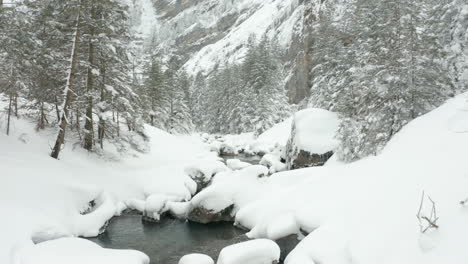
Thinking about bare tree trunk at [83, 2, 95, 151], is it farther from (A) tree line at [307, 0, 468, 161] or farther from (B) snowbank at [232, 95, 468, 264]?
(A) tree line at [307, 0, 468, 161]

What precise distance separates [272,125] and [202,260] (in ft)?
125

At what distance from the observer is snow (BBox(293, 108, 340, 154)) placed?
2162 centimetres

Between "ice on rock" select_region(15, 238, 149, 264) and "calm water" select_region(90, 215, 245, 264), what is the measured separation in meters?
2.10

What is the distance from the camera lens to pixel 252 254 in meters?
9.00

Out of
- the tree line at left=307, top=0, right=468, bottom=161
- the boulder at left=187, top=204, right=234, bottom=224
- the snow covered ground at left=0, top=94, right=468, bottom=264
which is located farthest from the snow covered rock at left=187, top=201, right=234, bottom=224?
the tree line at left=307, top=0, right=468, bottom=161

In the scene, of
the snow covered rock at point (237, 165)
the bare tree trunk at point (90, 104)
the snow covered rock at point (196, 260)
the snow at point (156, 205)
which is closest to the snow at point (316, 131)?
the snow covered rock at point (237, 165)

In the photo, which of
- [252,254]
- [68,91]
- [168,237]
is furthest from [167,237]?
[68,91]

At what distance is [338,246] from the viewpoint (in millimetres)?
7656

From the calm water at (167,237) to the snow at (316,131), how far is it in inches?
385

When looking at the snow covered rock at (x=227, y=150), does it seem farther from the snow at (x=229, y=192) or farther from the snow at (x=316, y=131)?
the snow at (x=229, y=192)

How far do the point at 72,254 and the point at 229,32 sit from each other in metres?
130

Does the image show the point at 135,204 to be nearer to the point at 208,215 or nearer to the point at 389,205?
the point at 208,215

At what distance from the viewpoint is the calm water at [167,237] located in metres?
11.5

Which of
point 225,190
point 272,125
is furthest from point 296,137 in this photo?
point 272,125
